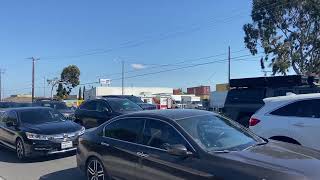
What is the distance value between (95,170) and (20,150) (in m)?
4.94

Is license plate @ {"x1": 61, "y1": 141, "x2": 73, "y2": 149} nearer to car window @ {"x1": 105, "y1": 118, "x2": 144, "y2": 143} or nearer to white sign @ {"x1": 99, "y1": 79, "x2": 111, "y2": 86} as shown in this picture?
car window @ {"x1": 105, "y1": 118, "x2": 144, "y2": 143}

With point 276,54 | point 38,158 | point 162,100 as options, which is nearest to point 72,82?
point 162,100

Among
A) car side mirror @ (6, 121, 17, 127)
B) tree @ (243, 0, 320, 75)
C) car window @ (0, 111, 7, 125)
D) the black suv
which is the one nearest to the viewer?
car side mirror @ (6, 121, 17, 127)

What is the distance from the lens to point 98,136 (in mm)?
7879

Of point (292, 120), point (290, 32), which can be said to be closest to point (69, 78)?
point (290, 32)

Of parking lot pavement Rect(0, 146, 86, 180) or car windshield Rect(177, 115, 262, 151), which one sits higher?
car windshield Rect(177, 115, 262, 151)

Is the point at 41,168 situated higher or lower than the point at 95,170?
lower

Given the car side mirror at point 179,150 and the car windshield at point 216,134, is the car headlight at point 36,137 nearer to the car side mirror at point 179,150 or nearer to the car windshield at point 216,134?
the car windshield at point 216,134

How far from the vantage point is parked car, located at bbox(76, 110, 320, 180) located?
209 inches

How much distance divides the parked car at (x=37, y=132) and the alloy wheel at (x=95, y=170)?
388 cm

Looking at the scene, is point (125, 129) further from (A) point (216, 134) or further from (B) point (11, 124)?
(B) point (11, 124)

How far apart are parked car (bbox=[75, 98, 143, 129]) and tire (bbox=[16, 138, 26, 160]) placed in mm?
4095

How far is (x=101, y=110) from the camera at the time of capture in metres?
16.3

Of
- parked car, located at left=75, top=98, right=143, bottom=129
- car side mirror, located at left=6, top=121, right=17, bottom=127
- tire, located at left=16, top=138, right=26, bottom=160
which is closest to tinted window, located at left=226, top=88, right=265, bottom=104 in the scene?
parked car, located at left=75, top=98, right=143, bottom=129
